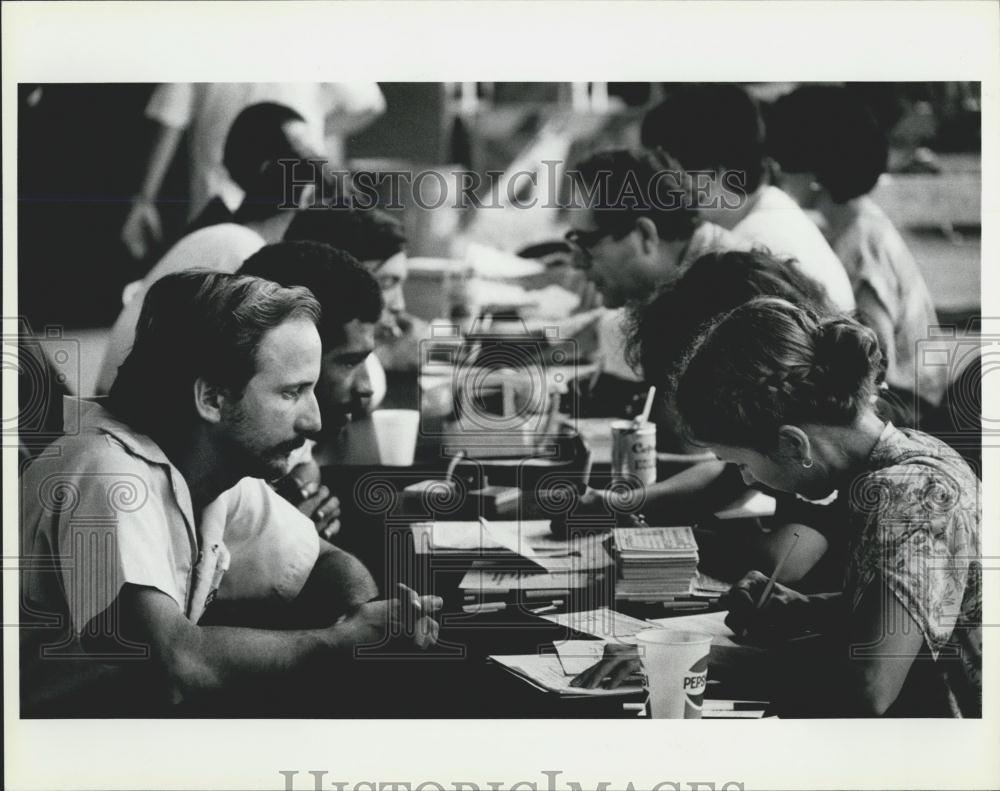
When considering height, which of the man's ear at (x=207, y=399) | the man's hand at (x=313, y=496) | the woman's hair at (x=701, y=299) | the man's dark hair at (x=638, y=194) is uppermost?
the man's dark hair at (x=638, y=194)

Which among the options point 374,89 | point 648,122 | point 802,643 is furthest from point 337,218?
point 802,643

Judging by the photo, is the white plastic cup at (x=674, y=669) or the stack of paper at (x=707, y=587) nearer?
the white plastic cup at (x=674, y=669)

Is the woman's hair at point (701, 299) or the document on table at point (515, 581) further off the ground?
the woman's hair at point (701, 299)

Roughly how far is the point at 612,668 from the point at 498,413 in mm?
761

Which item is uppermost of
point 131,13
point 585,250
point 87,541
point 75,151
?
point 131,13

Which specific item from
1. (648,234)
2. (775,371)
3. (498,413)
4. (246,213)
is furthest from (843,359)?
(246,213)

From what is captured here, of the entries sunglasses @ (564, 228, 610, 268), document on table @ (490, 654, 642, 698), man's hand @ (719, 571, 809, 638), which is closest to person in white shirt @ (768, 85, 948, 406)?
sunglasses @ (564, 228, 610, 268)

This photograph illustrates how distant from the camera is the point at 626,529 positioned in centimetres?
365

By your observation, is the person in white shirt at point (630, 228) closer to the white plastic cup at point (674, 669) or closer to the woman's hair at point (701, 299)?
the woman's hair at point (701, 299)

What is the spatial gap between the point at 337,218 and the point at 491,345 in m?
0.54

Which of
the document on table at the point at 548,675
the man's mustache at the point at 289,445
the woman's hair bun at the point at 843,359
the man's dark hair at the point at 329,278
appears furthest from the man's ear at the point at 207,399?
the woman's hair bun at the point at 843,359

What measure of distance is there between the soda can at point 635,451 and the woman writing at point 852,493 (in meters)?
0.11

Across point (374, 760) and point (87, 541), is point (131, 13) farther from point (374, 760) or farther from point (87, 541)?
point (374, 760)

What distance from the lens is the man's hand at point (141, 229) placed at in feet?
11.8
